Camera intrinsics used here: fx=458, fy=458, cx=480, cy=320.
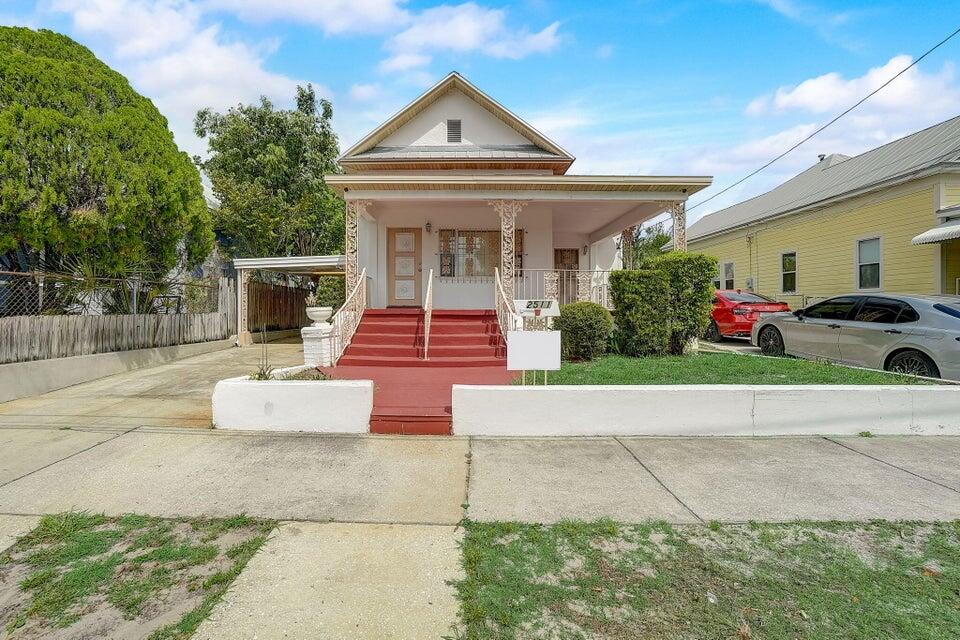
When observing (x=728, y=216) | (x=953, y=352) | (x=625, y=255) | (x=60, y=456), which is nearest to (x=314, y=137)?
(x=625, y=255)

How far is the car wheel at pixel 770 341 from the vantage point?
9242mm

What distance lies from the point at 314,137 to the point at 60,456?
1767 centimetres

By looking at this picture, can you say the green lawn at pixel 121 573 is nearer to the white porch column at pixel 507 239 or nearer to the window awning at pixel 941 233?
the white porch column at pixel 507 239

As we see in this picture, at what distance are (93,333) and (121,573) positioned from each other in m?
8.24

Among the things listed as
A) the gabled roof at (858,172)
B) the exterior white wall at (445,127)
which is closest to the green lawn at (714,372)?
the gabled roof at (858,172)

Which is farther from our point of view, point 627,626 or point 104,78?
point 104,78

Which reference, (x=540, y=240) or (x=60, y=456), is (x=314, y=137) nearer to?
(x=540, y=240)

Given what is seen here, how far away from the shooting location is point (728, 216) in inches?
845

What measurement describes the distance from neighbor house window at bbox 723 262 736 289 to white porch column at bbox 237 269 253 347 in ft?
59.3

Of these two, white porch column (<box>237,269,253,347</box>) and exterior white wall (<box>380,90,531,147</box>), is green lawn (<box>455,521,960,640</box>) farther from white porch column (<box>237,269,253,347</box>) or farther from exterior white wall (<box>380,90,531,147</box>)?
A: white porch column (<box>237,269,253,347</box>)

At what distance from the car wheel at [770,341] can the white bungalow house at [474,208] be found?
8.24 feet

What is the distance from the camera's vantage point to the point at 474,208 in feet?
39.1

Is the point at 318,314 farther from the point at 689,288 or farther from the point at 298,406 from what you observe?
the point at 689,288

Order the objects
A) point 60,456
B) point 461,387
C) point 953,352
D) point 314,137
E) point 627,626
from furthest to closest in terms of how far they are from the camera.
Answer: point 314,137 → point 953,352 → point 461,387 → point 60,456 → point 627,626
